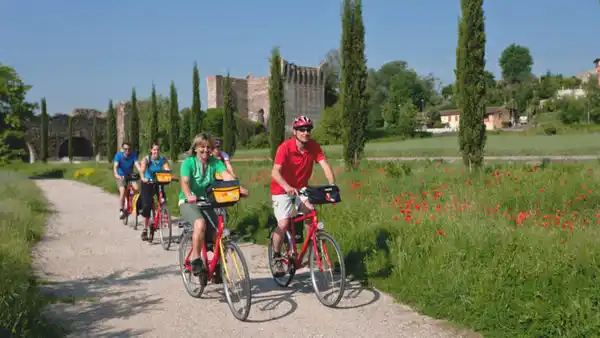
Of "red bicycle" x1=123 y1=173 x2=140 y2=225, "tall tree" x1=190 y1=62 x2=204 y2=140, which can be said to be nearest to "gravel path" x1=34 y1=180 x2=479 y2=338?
"red bicycle" x1=123 y1=173 x2=140 y2=225

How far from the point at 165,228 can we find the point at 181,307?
394 cm

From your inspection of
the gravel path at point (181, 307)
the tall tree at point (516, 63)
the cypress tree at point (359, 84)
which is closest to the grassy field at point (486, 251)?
the gravel path at point (181, 307)

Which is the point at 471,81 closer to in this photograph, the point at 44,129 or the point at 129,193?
the point at 129,193

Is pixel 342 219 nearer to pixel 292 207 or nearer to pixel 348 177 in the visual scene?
pixel 292 207

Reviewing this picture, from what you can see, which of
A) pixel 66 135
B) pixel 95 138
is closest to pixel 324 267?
pixel 95 138

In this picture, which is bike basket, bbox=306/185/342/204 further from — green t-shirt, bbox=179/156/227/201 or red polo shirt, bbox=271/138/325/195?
green t-shirt, bbox=179/156/227/201

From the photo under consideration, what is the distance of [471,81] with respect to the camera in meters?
15.1

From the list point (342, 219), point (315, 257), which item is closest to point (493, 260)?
point (315, 257)

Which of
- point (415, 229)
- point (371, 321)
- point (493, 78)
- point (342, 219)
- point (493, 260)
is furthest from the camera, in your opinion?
point (493, 78)

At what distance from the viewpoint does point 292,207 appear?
5.69 meters

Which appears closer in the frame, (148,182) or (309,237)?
(309,237)

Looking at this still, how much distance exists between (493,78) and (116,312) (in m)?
135

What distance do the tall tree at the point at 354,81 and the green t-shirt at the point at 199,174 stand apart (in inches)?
533

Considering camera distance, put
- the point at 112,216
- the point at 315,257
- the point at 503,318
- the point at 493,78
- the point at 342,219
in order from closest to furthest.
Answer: the point at 503,318, the point at 315,257, the point at 342,219, the point at 112,216, the point at 493,78
